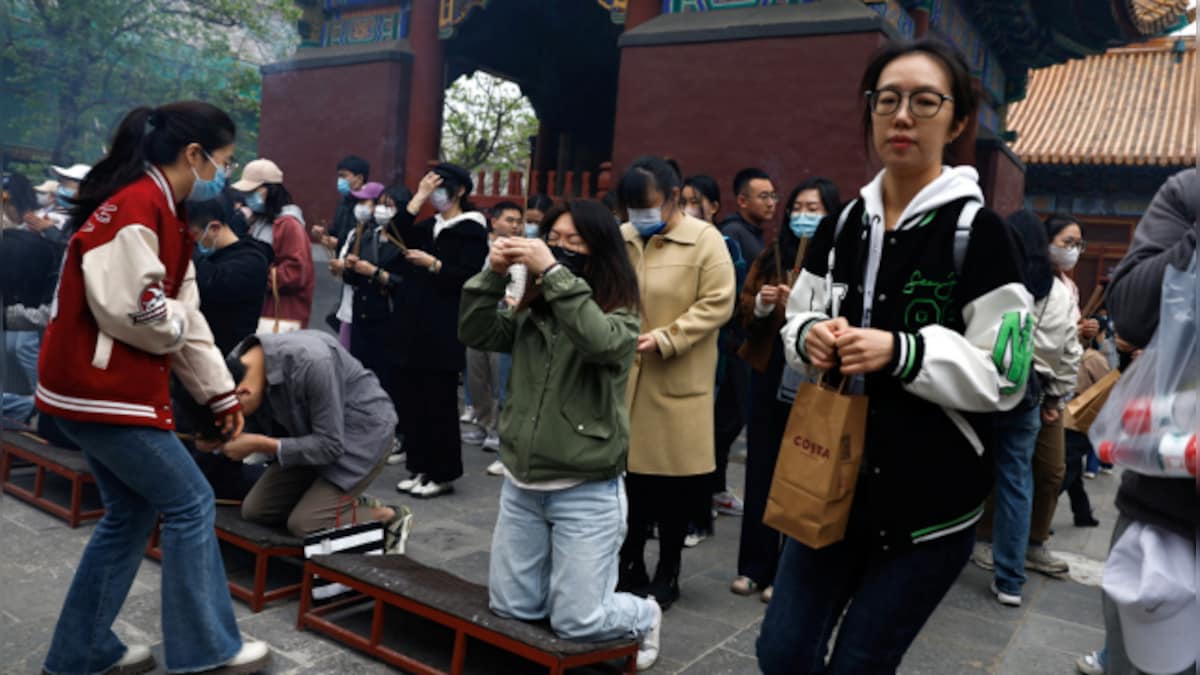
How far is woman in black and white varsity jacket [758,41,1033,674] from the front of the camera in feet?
5.94

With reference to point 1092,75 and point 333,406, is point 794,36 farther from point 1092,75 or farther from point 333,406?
point 1092,75

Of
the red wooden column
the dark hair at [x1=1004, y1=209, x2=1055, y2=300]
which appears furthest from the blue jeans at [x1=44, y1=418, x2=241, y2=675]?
the red wooden column

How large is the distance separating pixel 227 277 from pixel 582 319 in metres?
2.66

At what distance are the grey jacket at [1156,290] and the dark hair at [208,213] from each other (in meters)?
3.86

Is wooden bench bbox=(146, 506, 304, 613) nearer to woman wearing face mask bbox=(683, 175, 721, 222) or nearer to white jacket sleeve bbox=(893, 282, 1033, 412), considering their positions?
white jacket sleeve bbox=(893, 282, 1033, 412)

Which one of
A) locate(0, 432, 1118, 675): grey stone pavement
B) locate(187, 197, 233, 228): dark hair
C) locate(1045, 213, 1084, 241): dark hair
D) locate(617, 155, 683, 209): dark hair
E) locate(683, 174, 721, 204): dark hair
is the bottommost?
locate(0, 432, 1118, 675): grey stone pavement

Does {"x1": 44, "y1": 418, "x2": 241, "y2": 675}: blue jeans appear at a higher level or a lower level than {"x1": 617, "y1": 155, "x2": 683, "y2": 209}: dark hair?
lower

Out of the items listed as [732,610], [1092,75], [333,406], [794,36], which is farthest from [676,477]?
[1092,75]

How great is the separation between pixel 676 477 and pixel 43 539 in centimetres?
308

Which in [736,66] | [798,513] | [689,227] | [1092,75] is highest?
[1092,75]

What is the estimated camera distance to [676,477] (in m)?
3.80

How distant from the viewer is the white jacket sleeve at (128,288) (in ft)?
8.52

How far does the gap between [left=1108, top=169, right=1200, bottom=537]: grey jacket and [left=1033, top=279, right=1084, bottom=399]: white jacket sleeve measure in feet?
8.97

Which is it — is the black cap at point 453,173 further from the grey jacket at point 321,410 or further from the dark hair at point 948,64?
the dark hair at point 948,64
